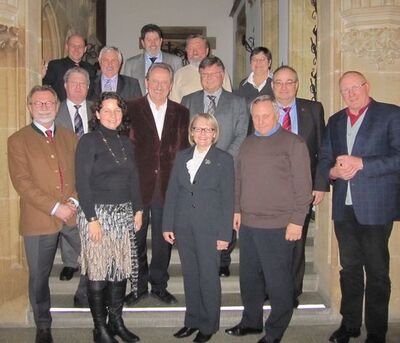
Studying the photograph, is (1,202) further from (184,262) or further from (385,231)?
(385,231)

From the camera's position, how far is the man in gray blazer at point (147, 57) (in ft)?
13.0

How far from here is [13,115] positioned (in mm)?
3395

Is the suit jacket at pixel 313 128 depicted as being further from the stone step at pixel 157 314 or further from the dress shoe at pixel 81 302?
the dress shoe at pixel 81 302

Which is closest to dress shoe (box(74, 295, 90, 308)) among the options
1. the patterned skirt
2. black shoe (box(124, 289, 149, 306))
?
black shoe (box(124, 289, 149, 306))

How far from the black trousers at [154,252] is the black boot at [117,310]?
0.44 m

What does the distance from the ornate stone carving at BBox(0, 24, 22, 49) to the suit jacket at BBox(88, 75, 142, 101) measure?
2.19 ft

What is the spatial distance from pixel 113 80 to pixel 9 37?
2.63ft

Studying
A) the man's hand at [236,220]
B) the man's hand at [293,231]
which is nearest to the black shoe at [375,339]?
the man's hand at [293,231]

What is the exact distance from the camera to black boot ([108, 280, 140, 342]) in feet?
9.54

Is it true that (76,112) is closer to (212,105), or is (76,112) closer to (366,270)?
(212,105)

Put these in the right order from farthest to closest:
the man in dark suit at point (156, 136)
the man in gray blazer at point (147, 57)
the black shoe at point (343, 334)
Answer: the man in gray blazer at point (147, 57), the man in dark suit at point (156, 136), the black shoe at point (343, 334)

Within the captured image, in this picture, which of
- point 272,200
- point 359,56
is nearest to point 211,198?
point 272,200

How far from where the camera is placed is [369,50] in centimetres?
343

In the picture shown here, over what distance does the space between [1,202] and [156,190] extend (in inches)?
44.7
